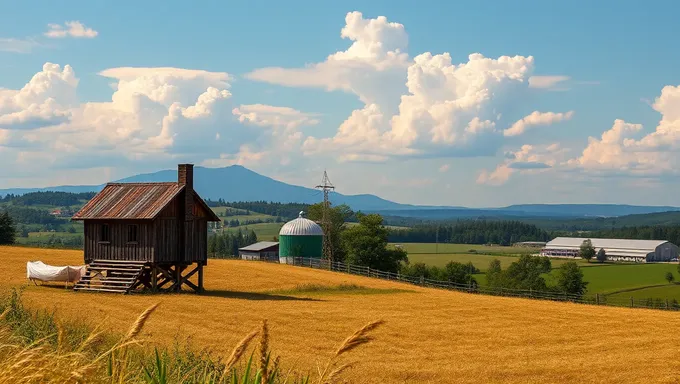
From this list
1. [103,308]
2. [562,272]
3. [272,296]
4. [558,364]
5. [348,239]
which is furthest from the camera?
[562,272]

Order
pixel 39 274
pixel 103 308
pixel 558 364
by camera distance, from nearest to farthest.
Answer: pixel 558 364, pixel 103 308, pixel 39 274

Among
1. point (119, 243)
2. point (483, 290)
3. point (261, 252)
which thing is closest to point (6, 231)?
point (261, 252)

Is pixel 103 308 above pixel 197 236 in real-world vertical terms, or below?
below

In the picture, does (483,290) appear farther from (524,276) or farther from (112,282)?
(524,276)

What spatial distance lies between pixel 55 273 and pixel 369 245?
4808cm

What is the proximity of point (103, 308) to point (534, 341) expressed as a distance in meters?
18.0

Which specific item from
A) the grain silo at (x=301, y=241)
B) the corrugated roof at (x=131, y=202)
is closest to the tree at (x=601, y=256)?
the grain silo at (x=301, y=241)

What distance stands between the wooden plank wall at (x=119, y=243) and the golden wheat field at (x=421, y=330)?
9.69 ft

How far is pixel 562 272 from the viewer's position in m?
109

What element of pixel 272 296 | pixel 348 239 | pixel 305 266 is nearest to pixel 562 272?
pixel 348 239

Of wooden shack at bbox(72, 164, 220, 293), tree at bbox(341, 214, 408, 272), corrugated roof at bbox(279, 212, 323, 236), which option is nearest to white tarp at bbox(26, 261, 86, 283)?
wooden shack at bbox(72, 164, 220, 293)

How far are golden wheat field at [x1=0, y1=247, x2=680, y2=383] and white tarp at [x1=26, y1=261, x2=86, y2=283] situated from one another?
1042 millimetres

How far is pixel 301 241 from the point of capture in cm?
8500

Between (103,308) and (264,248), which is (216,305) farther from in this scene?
(264,248)
